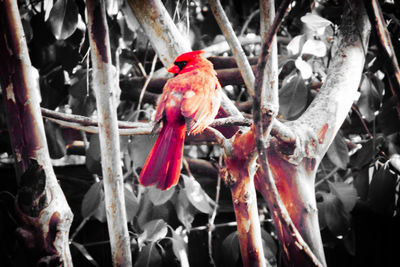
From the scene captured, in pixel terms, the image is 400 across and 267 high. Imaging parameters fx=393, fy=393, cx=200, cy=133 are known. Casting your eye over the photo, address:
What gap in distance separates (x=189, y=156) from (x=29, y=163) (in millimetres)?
780

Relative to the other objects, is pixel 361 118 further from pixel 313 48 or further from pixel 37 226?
pixel 37 226

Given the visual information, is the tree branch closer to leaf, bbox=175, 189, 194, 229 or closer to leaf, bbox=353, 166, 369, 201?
leaf, bbox=175, 189, 194, 229

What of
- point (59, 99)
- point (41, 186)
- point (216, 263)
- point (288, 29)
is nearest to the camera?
point (41, 186)

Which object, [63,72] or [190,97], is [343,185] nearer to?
[190,97]

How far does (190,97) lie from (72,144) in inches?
27.3

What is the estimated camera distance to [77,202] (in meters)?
1.40

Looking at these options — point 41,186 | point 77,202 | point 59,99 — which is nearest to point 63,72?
point 59,99

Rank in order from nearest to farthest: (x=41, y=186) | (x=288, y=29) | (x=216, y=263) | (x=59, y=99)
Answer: (x=41, y=186) < (x=216, y=263) < (x=59, y=99) < (x=288, y=29)

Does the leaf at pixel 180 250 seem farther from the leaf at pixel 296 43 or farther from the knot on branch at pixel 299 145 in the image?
the leaf at pixel 296 43

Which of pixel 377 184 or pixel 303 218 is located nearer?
pixel 303 218

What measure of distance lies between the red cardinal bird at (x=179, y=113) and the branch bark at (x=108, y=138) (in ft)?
0.23

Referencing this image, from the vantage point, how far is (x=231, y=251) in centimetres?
113

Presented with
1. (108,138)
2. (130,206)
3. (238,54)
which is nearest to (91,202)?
(130,206)

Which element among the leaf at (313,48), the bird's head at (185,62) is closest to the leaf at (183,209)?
the bird's head at (185,62)
